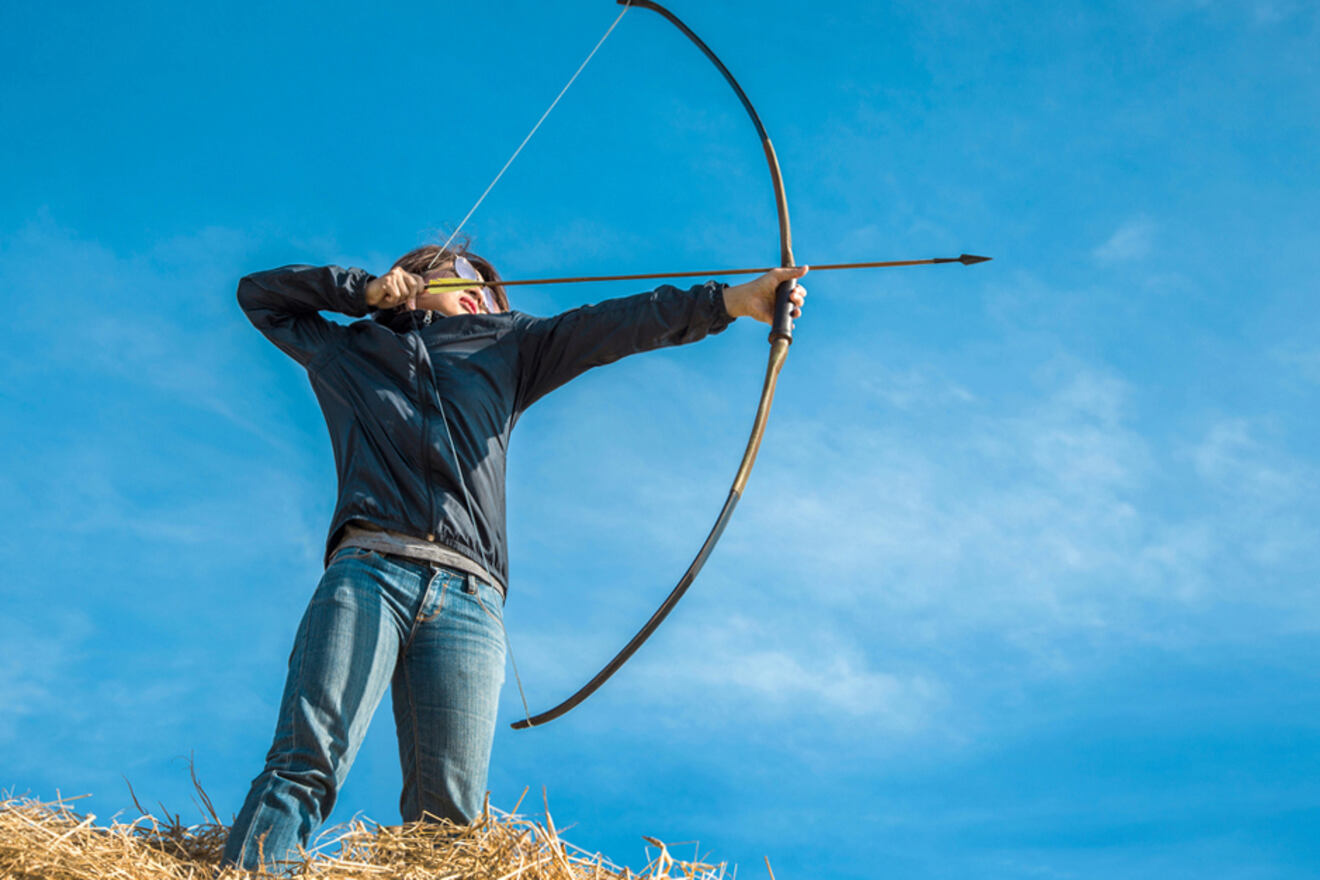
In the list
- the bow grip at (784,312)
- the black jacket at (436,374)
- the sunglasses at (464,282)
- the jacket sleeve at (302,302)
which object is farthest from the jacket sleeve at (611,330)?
the jacket sleeve at (302,302)

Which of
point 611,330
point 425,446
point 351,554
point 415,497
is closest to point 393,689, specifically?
point 351,554

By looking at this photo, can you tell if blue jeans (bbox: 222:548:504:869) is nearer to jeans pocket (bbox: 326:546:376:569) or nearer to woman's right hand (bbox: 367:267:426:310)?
jeans pocket (bbox: 326:546:376:569)

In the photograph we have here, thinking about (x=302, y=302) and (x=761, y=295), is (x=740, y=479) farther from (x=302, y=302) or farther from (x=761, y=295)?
(x=302, y=302)

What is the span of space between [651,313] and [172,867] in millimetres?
1635

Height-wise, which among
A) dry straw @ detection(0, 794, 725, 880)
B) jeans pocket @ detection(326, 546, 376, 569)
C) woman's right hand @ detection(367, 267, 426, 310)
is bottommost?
dry straw @ detection(0, 794, 725, 880)

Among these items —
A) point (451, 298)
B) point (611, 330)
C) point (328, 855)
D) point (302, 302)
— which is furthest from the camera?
point (451, 298)

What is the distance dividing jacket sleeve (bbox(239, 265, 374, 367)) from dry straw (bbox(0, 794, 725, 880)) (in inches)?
47.8

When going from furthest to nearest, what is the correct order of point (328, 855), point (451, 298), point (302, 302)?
point (451, 298) → point (302, 302) → point (328, 855)

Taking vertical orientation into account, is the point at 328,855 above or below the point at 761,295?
below

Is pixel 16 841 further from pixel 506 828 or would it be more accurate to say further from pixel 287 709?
pixel 506 828

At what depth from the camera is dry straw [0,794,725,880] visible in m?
2.23

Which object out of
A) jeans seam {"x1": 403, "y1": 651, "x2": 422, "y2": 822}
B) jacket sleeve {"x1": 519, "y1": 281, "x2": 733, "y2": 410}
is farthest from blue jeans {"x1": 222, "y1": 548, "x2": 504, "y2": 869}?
jacket sleeve {"x1": 519, "y1": 281, "x2": 733, "y2": 410}

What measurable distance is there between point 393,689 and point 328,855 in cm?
39

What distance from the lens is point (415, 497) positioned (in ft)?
9.05
